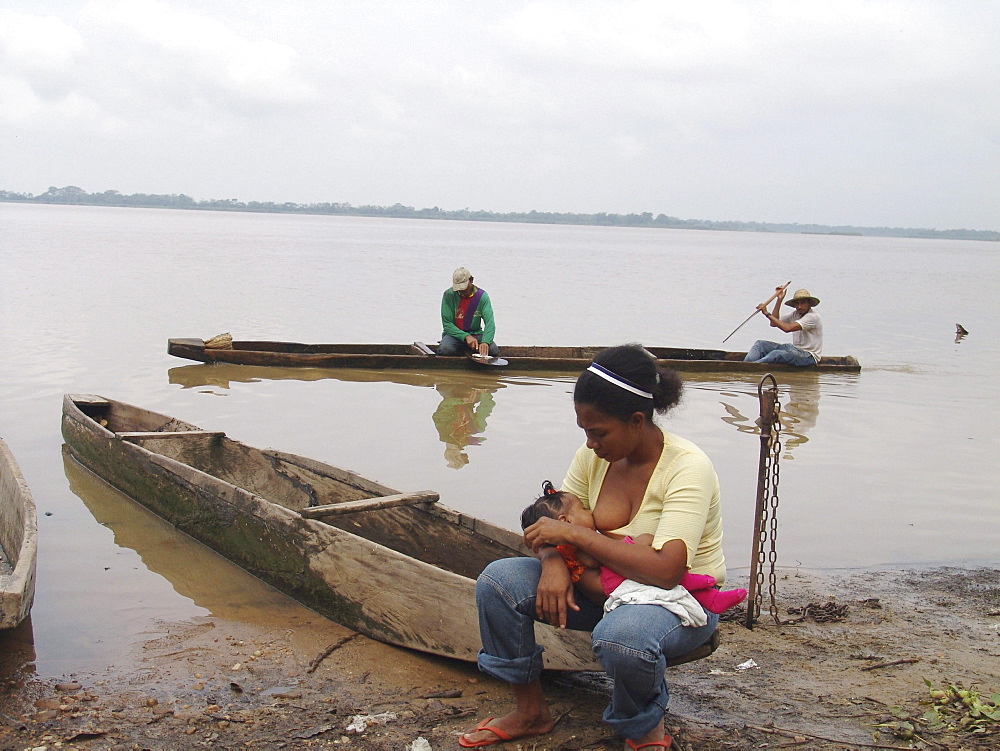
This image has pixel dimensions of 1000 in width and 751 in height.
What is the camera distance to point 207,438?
20.5 feet

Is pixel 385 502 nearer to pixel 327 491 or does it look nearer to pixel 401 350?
pixel 327 491

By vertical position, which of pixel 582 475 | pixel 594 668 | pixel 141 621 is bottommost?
pixel 141 621

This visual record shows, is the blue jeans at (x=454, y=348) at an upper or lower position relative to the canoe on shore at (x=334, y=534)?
upper

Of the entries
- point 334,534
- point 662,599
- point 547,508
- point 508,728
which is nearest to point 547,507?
point 547,508

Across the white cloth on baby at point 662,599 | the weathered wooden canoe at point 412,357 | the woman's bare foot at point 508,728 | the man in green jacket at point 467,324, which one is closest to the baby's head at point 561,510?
the white cloth on baby at point 662,599

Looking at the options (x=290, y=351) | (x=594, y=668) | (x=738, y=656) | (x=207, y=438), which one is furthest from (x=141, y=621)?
(x=290, y=351)

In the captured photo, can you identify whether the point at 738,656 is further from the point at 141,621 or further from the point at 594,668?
the point at 141,621

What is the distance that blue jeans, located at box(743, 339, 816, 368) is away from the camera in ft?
40.6

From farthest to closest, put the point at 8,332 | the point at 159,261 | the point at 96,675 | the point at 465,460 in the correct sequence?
the point at 159,261, the point at 8,332, the point at 465,460, the point at 96,675

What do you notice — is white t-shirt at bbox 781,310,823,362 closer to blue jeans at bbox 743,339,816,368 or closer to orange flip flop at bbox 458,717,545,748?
blue jeans at bbox 743,339,816,368

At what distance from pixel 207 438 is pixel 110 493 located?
0.75m

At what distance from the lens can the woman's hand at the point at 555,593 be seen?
293 cm

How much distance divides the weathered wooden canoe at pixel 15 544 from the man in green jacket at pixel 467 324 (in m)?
6.47

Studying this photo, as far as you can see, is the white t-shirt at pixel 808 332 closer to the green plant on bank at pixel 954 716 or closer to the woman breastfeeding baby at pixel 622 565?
the green plant on bank at pixel 954 716
